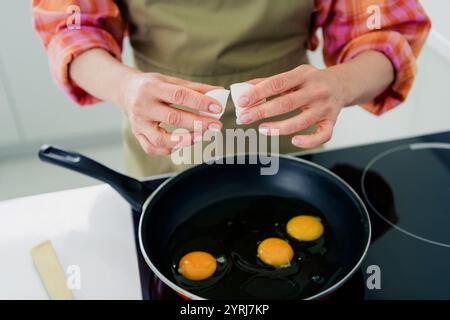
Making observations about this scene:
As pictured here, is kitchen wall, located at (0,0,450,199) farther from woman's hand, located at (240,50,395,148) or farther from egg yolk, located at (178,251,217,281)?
egg yolk, located at (178,251,217,281)

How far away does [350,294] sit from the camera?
0.48 metres

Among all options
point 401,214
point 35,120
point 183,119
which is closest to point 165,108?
point 183,119

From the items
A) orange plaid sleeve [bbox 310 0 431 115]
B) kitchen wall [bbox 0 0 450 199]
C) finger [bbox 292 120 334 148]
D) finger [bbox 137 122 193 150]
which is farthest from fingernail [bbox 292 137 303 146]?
kitchen wall [bbox 0 0 450 199]

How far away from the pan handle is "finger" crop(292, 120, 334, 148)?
183mm

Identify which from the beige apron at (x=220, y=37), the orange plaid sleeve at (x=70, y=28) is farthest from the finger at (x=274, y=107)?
the orange plaid sleeve at (x=70, y=28)

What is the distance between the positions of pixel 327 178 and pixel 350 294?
0.14 meters

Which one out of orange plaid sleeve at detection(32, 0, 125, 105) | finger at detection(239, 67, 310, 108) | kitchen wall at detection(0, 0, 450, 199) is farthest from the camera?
kitchen wall at detection(0, 0, 450, 199)

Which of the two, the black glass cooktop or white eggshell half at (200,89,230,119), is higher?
white eggshell half at (200,89,230,119)

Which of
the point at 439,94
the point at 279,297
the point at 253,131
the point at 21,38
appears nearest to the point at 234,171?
the point at 253,131

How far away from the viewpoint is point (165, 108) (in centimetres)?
47

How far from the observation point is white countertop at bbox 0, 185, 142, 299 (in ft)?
1.62

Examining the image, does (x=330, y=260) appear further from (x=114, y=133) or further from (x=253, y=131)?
(x=114, y=133)

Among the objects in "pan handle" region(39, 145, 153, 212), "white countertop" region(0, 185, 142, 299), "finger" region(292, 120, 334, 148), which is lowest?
"white countertop" region(0, 185, 142, 299)
